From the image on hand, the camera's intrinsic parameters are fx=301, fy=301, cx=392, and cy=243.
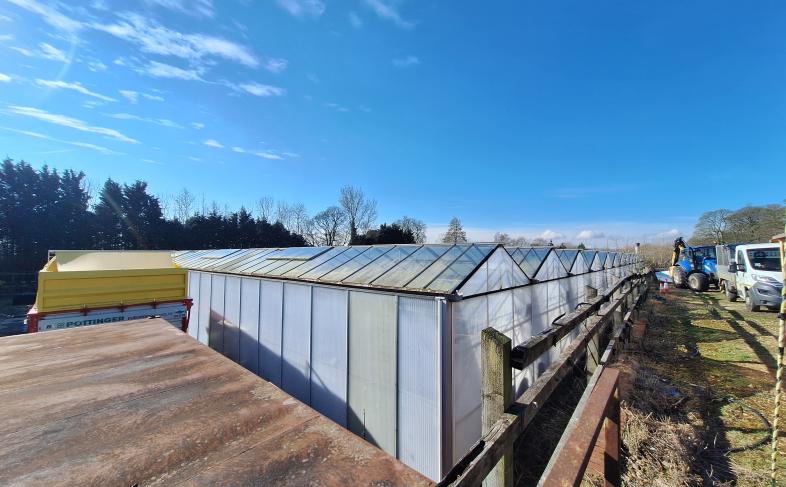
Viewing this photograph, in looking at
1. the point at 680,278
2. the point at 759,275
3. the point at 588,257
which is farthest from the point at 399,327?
the point at 680,278

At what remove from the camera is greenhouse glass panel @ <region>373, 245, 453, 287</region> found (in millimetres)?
5333

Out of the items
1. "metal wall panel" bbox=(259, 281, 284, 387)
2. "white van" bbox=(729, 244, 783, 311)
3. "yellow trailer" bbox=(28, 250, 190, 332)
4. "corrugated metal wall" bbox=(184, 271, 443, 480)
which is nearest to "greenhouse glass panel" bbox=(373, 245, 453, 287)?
"corrugated metal wall" bbox=(184, 271, 443, 480)

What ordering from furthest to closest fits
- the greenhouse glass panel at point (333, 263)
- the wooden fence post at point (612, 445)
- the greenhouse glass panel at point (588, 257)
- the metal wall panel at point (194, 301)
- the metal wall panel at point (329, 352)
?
the metal wall panel at point (194, 301) < the greenhouse glass panel at point (588, 257) < the greenhouse glass panel at point (333, 263) < the metal wall panel at point (329, 352) < the wooden fence post at point (612, 445)

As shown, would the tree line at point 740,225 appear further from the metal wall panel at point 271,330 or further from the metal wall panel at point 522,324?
the metal wall panel at point 271,330

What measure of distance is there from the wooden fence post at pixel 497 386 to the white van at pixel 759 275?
1381cm

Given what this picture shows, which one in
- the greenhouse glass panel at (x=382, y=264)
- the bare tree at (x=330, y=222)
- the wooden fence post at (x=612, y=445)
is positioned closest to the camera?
the wooden fence post at (x=612, y=445)

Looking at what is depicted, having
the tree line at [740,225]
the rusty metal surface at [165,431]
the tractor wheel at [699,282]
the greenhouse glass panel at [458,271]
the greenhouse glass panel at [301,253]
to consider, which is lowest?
the tractor wheel at [699,282]

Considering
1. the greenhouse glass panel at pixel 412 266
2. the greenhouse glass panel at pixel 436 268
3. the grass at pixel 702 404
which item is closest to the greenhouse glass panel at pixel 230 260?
the greenhouse glass panel at pixel 412 266

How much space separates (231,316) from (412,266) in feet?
21.5

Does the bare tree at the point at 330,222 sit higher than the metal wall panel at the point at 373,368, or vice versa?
the bare tree at the point at 330,222

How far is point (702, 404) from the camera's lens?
174 inches

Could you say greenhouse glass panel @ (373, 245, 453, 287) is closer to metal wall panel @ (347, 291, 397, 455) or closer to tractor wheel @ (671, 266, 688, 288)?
metal wall panel @ (347, 291, 397, 455)

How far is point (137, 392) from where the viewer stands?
2.14 metres

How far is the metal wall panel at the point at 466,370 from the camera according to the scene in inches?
176
